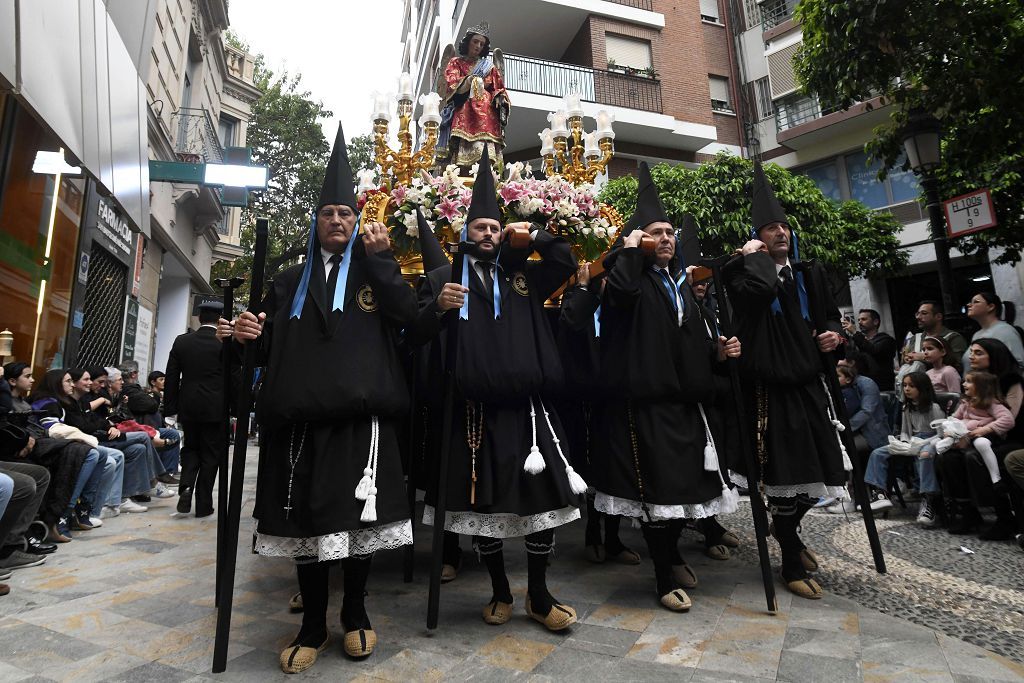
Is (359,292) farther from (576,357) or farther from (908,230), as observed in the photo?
(908,230)

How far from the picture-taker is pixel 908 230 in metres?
15.5

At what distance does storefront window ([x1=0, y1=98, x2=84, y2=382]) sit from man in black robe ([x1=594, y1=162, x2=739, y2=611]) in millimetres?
5895

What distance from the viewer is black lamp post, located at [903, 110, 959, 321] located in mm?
6602

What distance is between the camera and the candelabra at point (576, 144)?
557cm

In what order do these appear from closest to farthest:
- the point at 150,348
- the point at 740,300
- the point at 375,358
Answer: the point at 375,358, the point at 740,300, the point at 150,348

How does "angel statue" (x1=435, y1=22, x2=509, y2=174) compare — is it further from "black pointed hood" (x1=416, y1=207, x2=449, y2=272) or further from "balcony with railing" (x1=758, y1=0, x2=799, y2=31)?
"balcony with railing" (x1=758, y1=0, x2=799, y2=31)

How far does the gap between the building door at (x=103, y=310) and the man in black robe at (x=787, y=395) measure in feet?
30.3

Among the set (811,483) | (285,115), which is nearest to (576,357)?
(811,483)

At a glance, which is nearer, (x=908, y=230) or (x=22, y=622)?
(x=22, y=622)

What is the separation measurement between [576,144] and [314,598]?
14.4 feet

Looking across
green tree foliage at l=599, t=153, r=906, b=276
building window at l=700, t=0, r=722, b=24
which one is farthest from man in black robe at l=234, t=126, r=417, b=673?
building window at l=700, t=0, r=722, b=24

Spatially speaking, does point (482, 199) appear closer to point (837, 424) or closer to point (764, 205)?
point (764, 205)

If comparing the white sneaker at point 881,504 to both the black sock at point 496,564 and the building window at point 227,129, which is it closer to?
the black sock at point 496,564

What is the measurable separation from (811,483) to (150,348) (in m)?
14.2
